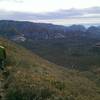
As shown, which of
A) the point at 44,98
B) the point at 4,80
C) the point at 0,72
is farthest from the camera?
the point at 0,72

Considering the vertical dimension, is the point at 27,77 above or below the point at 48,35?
above

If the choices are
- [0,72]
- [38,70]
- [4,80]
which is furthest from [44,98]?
[38,70]

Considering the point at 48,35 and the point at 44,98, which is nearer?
the point at 44,98

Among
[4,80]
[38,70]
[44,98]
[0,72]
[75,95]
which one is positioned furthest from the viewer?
[38,70]

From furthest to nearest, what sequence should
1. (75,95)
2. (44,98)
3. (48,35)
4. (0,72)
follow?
1. (48,35)
2. (0,72)
3. (75,95)
4. (44,98)

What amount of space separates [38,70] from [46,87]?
485cm

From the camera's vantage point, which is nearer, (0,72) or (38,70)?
(0,72)

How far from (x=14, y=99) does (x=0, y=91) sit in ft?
3.47

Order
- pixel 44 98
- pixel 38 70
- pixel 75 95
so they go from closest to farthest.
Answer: pixel 44 98 < pixel 75 95 < pixel 38 70

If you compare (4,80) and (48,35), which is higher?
(4,80)

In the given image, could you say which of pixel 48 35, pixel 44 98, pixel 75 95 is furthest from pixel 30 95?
pixel 48 35

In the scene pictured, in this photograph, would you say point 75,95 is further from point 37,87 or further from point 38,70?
point 38,70

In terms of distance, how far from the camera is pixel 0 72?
1758cm

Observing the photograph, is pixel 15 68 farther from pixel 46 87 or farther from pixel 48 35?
pixel 48 35
